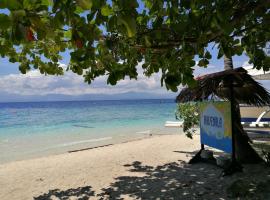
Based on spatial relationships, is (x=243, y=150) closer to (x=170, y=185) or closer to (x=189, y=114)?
(x=170, y=185)

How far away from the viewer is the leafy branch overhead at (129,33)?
A: 2.04 m

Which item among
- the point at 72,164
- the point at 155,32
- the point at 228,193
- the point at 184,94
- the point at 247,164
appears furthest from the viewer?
the point at 72,164

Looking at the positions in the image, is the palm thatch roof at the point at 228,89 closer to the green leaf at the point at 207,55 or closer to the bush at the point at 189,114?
the bush at the point at 189,114

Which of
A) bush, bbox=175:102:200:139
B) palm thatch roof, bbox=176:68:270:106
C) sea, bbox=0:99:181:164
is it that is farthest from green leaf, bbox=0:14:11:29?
sea, bbox=0:99:181:164

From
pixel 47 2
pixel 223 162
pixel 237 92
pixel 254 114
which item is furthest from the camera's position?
pixel 254 114

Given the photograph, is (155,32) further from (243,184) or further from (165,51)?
(243,184)

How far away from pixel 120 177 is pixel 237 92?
3.62 metres

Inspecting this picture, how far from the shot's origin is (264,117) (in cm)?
1934

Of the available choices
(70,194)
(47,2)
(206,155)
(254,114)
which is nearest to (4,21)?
(47,2)

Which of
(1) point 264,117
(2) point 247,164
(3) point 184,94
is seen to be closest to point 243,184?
(2) point 247,164

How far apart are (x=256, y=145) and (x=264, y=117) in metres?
8.53

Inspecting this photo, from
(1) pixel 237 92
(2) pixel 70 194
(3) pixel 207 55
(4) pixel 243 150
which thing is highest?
(3) pixel 207 55

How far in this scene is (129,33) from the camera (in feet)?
6.63

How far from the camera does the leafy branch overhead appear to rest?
2041 millimetres
